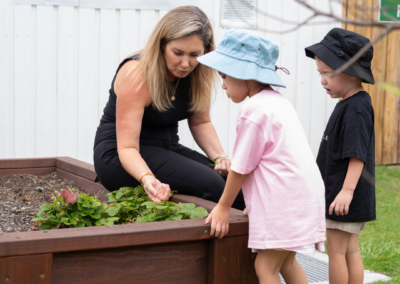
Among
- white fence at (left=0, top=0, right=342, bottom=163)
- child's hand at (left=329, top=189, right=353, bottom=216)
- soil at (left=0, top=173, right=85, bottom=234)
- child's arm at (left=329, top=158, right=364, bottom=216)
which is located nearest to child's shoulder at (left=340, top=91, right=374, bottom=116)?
child's arm at (left=329, top=158, right=364, bottom=216)

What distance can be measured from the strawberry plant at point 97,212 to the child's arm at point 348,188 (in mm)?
589

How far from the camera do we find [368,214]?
2012 millimetres

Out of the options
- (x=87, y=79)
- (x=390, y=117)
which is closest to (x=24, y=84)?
(x=87, y=79)

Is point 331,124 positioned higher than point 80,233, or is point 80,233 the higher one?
point 331,124

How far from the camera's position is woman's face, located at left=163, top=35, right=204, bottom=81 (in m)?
2.15

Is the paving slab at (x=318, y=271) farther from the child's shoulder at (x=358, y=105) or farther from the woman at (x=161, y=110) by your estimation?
the child's shoulder at (x=358, y=105)

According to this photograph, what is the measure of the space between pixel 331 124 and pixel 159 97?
85cm

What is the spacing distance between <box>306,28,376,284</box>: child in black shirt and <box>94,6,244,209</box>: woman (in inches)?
20.4

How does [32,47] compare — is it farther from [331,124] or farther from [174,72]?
[331,124]

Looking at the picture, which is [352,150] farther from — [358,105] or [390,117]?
[390,117]

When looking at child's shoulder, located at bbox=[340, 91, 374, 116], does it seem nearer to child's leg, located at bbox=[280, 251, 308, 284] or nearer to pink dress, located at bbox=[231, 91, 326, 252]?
pink dress, located at bbox=[231, 91, 326, 252]

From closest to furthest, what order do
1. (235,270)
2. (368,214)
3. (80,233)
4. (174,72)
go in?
(80,233), (235,270), (368,214), (174,72)

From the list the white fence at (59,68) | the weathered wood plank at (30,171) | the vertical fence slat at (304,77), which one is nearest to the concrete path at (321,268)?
the weathered wood plank at (30,171)

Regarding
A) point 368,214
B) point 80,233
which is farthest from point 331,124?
point 80,233
